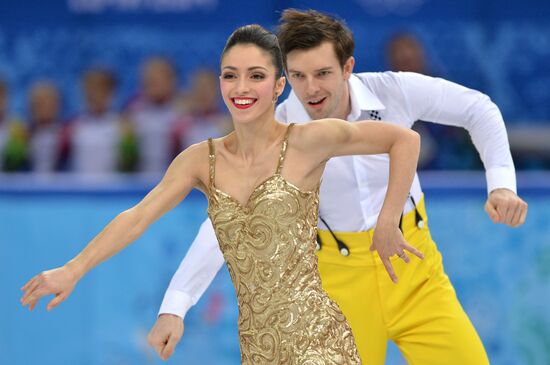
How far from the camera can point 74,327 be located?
19.2 ft

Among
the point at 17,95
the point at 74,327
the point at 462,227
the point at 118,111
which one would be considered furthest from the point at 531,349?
the point at 17,95

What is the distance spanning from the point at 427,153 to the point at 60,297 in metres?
4.40

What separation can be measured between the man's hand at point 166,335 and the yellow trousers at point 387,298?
68 cm

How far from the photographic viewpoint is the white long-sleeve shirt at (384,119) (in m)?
4.03

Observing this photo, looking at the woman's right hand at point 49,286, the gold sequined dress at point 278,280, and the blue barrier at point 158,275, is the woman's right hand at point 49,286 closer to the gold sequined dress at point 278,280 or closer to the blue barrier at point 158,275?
the gold sequined dress at point 278,280

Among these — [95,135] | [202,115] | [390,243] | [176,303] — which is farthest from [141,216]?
[95,135]

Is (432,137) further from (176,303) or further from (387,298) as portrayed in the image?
(176,303)

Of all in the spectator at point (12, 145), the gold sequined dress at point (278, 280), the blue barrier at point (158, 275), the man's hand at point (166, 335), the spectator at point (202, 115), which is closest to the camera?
the gold sequined dress at point (278, 280)

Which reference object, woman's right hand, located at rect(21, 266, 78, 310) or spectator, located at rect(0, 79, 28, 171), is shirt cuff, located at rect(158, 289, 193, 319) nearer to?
woman's right hand, located at rect(21, 266, 78, 310)

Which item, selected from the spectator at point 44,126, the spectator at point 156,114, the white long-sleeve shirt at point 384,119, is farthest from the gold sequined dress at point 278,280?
the spectator at point 44,126

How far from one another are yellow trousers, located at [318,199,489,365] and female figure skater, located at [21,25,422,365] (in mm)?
673

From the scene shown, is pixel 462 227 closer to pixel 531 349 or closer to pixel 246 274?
pixel 531 349

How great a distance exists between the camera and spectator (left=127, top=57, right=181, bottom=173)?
297 inches

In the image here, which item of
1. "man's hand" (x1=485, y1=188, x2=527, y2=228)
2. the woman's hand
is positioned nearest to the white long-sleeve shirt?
"man's hand" (x1=485, y1=188, x2=527, y2=228)
